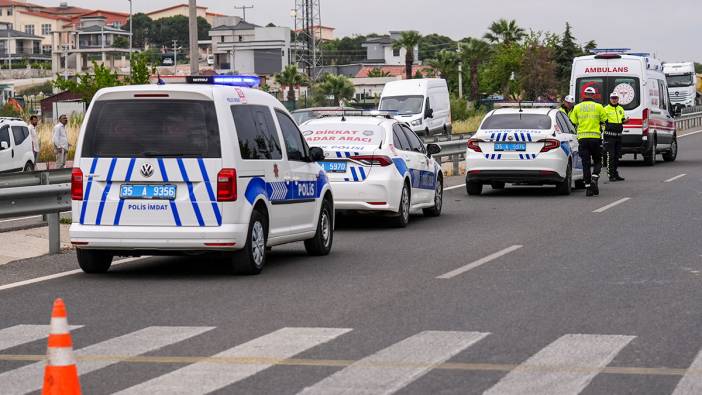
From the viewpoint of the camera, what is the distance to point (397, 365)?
7910mm

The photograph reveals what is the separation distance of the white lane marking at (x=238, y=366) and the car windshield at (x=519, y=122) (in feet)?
49.2

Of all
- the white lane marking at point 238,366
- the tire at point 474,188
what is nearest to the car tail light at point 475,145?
the tire at point 474,188

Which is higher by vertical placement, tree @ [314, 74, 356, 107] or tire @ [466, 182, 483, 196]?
tree @ [314, 74, 356, 107]

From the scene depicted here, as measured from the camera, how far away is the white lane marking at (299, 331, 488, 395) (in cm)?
726

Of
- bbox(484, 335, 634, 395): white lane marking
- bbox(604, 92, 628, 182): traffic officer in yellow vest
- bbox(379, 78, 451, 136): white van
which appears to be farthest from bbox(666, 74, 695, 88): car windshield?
bbox(484, 335, 634, 395): white lane marking

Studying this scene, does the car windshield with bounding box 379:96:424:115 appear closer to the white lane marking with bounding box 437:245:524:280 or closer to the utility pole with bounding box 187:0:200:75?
the utility pole with bounding box 187:0:200:75

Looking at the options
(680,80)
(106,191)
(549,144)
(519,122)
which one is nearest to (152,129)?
(106,191)

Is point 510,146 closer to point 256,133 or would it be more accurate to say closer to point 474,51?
point 256,133

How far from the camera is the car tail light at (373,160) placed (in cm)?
1767

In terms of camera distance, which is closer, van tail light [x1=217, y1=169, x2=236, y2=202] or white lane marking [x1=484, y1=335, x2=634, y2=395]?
white lane marking [x1=484, y1=335, x2=634, y2=395]

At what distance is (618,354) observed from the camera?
27.0 ft

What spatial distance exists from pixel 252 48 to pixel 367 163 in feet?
484

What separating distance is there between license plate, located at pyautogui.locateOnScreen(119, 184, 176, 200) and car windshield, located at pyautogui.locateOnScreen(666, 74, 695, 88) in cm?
7335

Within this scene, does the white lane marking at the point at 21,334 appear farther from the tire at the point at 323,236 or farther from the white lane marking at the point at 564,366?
the tire at the point at 323,236
